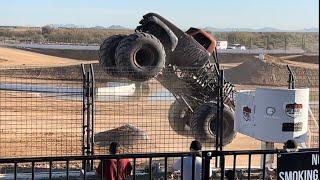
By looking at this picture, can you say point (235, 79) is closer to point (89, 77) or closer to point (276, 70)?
point (276, 70)

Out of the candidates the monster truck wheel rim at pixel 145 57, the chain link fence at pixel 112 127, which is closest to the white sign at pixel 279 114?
the chain link fence at pixel 112 127

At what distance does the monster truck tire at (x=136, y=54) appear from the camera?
46.2 feet

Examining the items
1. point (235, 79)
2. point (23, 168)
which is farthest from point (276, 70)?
point (23, 168)

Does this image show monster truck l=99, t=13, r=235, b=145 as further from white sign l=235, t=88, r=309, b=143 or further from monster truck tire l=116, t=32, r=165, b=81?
white sign l=235, t=88, r=309, b=143

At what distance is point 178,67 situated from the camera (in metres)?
14.8

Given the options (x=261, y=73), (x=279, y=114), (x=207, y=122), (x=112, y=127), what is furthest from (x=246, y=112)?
(x=261, y=73)

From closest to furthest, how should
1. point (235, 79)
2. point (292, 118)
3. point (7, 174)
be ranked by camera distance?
point (292, 118)
point (7, 174)
point (235, 79)

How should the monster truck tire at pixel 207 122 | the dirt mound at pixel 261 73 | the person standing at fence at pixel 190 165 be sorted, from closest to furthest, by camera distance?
the person standing at fence at pixel 190 165 < the monster truck tire at pixel 207 122 < the dirt mound at pixel 261 73

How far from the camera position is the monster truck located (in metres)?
14.0

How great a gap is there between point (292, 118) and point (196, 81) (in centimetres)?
508

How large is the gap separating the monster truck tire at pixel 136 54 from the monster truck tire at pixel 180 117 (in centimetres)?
137

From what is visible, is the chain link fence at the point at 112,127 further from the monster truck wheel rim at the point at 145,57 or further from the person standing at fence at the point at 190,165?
the person standing at fence at the point at 190,165

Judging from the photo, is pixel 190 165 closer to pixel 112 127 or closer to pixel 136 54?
pixel 136 54

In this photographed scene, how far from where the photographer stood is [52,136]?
16844mm
